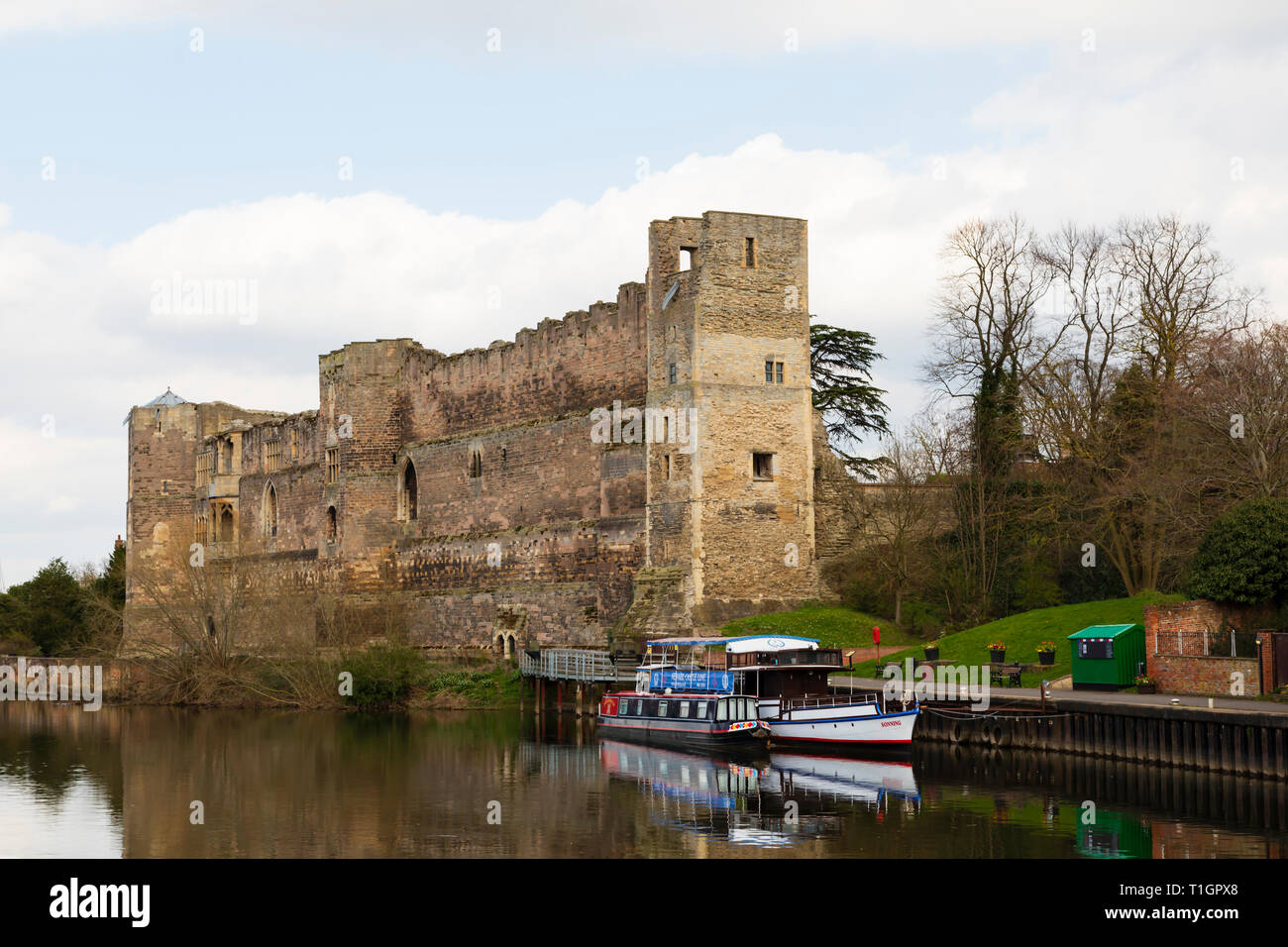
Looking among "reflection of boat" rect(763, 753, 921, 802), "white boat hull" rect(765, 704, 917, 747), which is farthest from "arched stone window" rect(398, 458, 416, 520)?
"reflection of boat" rect(763, 753, 921, 802)

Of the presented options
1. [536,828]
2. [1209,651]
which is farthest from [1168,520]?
[536,828]

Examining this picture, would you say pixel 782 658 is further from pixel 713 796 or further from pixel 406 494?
pixel 406 494

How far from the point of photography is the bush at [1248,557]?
103ft

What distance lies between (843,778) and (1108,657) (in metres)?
7.05

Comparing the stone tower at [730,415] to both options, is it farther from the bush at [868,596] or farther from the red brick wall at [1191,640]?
the red brick wall at [1191,640]

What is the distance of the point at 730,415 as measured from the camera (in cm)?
4356

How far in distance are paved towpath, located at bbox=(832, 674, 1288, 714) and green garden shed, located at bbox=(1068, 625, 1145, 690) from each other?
33 cm

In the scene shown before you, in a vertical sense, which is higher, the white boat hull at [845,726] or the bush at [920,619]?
the bush at [920,619]

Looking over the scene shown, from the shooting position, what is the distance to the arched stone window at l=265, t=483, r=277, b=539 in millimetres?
65500

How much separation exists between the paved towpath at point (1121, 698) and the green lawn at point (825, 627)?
4.30 m

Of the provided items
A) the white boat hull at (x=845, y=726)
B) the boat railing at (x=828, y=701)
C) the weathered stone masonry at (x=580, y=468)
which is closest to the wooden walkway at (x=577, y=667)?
the weathered stone masonry at (x=580, y=468)

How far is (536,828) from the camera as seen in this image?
2442 cm
